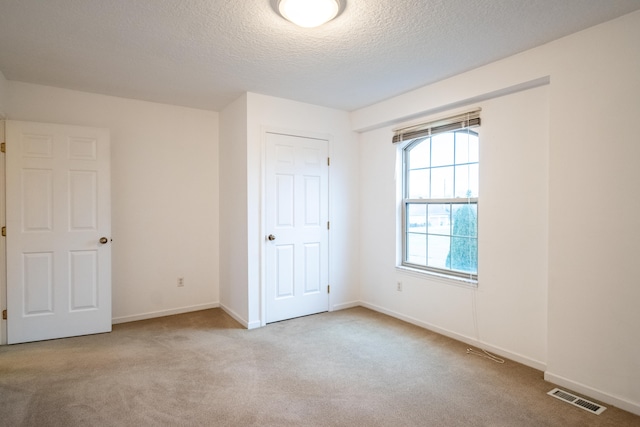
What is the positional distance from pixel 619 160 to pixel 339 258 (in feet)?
9.51

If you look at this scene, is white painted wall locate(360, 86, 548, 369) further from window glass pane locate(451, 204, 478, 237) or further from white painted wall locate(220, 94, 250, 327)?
white painted wall locate(220, 94, 250, 327)

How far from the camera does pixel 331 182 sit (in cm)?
431

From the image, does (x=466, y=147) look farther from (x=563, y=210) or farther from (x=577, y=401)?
(x=577, y=401)

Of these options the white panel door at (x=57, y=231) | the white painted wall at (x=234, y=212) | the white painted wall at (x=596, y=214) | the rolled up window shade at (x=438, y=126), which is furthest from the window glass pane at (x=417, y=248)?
the white panel door at (x=57, y=231)

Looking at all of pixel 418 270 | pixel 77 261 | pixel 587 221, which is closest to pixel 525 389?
pixel 587 221

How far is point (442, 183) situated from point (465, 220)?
0.47 metres

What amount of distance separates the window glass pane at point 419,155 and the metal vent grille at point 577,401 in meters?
2.30

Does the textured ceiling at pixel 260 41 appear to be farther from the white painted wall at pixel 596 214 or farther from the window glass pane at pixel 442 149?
the window glass pane at pixel 442 149

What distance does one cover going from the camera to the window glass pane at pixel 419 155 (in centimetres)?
379

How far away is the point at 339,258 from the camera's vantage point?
14.4 feet

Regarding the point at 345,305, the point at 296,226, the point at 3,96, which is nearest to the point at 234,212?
the point at 296,226

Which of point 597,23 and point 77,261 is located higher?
point 597,23

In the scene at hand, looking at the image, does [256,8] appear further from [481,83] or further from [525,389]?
[525,389]

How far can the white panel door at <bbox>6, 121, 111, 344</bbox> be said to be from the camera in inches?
127
